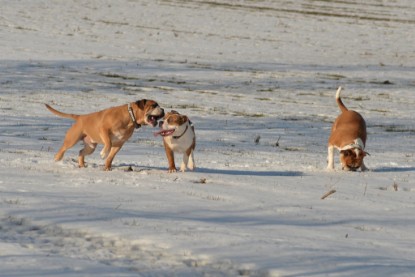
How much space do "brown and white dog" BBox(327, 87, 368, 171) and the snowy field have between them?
35cm

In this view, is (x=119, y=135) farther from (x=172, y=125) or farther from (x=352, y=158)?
(x=352, y=158)

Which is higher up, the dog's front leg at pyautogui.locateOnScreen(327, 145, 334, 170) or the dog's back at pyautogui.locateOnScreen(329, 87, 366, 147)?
the dog's back at pyautogui.locateOnScreen(329, 87, 366, 147)

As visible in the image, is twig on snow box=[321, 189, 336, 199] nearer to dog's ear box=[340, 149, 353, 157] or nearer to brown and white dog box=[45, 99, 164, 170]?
dog's ear box=[340, 149, 353, 157]

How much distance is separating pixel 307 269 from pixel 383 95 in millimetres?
22611

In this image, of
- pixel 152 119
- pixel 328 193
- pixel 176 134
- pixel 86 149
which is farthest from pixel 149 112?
pixel 328 193

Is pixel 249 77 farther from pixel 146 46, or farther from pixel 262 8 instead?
pixel 262 8

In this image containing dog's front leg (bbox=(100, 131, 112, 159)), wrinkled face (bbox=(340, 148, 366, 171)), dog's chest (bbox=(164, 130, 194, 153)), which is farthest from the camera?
wrinkled face (bbox=(340, 148, 366, 171))

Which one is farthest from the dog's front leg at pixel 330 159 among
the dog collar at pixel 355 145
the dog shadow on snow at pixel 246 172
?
the dog shadow on snow at pixel 246 172

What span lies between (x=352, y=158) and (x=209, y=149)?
13.4 feet

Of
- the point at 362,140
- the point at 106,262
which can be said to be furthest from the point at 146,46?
the point at 106,262

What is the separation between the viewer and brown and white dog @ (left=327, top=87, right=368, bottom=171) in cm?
1319

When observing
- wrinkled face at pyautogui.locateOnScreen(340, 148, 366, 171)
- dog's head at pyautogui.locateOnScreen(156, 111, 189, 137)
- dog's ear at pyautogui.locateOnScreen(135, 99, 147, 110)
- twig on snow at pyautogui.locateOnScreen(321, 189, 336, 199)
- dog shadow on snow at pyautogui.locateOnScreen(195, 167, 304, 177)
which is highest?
dog's ear at pyautogui.locateOnScreen(135, 99, 147, 110)

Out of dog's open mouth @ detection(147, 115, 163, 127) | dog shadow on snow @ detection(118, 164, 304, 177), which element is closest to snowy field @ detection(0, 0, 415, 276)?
dog shadow on snow @ detection(118, 164, 304, 177)

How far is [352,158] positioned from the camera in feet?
43.3
